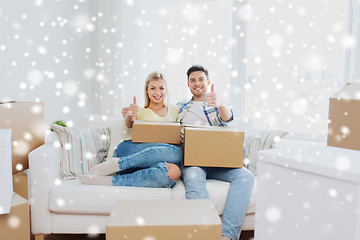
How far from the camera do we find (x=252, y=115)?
3.01 meters

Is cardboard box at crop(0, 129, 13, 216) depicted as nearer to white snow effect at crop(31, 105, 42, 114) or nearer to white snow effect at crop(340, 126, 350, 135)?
white snow effect at crop(31, 105, 42, 114)

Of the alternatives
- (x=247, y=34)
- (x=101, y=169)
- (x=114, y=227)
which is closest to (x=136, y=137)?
(x=101, y=169)

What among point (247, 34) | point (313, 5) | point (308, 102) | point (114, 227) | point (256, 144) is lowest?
point (114, 227)

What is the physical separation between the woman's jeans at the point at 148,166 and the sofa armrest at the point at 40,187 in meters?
0.32

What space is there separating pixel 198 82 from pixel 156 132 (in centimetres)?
46

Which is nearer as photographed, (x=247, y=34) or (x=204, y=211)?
(x=204, y=211)

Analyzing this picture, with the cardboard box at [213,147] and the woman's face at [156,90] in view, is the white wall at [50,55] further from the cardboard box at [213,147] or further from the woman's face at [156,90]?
the cardboard box at [213,147]

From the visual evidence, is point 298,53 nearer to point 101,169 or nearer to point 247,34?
point 247,34

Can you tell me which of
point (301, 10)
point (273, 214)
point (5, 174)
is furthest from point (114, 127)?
point (301, 10)

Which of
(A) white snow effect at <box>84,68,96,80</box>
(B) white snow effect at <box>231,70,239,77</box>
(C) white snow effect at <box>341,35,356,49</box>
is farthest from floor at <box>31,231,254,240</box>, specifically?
(A) white snow effect at <box>84,68,96,80</box>

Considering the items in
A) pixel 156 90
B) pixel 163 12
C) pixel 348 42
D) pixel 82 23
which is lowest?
pixel 156 90

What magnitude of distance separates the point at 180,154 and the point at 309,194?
1098 millimetres

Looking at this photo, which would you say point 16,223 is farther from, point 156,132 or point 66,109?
point 66,109

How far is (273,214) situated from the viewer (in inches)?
30.6
